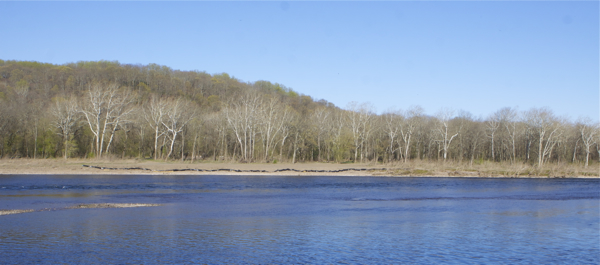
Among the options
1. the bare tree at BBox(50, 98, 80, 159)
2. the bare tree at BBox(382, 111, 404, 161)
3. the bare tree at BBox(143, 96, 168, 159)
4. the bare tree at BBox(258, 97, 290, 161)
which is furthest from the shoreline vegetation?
the bare tree at BBox(382, 111, 404, 161)

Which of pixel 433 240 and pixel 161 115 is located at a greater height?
pixel 161 115

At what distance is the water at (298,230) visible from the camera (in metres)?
13.6

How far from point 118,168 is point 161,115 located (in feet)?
54.1

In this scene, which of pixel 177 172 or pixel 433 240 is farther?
pixel 177 172

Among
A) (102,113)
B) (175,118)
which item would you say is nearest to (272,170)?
(175,118)

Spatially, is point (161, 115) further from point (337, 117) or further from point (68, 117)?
point (337, 117)

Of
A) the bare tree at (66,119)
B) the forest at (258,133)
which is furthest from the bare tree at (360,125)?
the bare tree at (66,119)

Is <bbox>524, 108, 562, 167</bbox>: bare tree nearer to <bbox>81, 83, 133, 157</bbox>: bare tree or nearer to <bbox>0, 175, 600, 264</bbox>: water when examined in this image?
<bbox>0, 175, 600, 264</bbox>: water

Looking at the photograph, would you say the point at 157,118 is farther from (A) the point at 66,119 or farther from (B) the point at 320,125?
(B) the point at 320,125

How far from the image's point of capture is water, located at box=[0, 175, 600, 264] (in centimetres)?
1357

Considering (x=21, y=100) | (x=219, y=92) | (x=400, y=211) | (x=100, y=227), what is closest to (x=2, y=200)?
(x=100, y=227)

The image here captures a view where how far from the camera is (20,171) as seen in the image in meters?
49.7

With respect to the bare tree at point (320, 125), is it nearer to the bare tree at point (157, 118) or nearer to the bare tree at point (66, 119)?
the bare tree at point (157, 118)

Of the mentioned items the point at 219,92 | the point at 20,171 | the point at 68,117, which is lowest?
the point at 20,171
